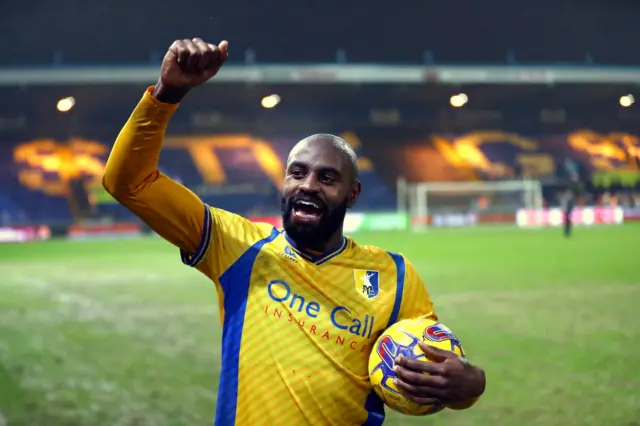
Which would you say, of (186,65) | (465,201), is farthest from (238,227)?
(465,201)

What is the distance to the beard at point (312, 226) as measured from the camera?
2.40m

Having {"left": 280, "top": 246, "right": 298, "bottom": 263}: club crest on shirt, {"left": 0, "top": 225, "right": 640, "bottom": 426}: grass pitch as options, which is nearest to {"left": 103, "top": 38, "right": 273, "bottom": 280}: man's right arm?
{"left": 280, "top": 246, "right": 298, "bottom": 263}: club crest on shirt

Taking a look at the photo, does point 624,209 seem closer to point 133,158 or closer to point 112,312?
point 112,312

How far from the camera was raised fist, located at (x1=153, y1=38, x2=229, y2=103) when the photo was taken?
204cm

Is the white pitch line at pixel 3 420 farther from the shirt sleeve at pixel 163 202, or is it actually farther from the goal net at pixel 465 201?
the goal net at pixel 465 201

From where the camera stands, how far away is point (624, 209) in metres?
32.2

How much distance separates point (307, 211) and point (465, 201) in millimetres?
34231

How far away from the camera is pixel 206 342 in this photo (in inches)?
265

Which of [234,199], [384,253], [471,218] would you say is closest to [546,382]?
[384,253]

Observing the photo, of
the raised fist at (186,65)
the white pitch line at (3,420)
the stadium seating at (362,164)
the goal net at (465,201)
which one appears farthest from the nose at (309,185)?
the stadium seating at (362,164)

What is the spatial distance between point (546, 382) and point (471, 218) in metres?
28.4

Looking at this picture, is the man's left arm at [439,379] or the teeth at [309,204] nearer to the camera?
the man's left arm at [439,379]

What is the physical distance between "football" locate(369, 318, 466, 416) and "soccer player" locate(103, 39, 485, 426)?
2.6 inches

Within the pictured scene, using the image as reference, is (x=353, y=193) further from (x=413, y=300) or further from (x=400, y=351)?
(x=400, y=351)
